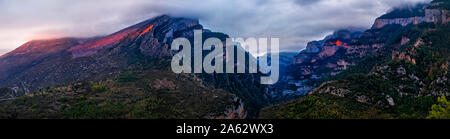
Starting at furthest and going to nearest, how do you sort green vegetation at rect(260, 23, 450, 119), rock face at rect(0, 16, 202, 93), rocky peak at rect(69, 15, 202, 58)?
1. rocky peak at rect(69, 15, 202, 58)
2. rock face at rect(0, 16, 202, 93)
3. green vegetation at rect(260, 23, 450, 119)

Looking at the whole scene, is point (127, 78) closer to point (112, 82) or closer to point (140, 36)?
point (112, 82)

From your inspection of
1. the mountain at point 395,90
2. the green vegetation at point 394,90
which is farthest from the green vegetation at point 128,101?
the mountain at point 395,90

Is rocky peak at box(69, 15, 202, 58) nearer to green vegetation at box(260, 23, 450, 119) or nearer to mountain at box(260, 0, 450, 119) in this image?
green vegetation at box(260, 23, 450, 119)

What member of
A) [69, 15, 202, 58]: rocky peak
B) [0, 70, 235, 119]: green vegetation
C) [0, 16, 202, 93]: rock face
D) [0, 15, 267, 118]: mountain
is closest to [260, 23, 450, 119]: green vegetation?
[0, 70, 235, 119]: green vegetation

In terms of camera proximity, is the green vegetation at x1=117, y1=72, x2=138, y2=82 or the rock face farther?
the rock face

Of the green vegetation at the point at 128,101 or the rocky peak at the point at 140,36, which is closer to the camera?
the green vegetation at the point at 128,101

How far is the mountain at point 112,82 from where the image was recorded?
277 feet

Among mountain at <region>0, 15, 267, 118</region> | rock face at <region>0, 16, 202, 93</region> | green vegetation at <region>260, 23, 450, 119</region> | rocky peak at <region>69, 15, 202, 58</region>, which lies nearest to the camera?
green vegetation at <region>260, 23, 450, 119</region>

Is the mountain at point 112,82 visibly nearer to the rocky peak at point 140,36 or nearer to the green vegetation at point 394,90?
the rocky peak at point 140,36

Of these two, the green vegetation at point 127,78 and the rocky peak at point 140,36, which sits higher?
the rocky peak at point 140,36

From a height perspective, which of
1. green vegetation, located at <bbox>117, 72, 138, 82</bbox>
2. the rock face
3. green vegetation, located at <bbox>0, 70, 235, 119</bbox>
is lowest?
green vegetation, located at <bbox>0, 70, 235, 119</bbox>

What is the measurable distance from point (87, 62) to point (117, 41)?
88.6 feet

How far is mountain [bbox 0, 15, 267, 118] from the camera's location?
8450 cm

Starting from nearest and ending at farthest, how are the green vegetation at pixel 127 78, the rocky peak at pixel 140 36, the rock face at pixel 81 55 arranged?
the green vegetation at pixel 127 78
the rock face at pixel 81 55
the rocky peak at pixel 140 36
